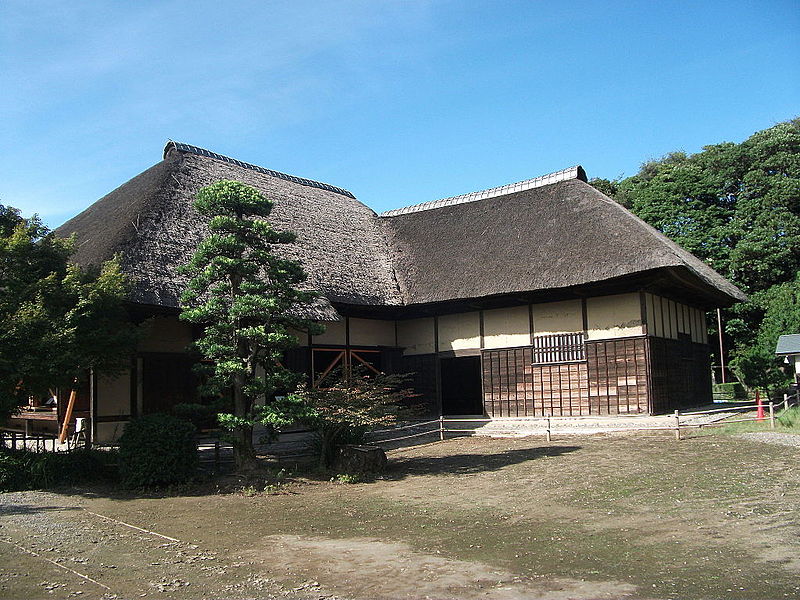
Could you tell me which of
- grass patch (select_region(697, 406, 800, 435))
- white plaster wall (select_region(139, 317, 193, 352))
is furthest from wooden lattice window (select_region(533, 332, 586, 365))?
white plaster wall (select_region(139, 317, 193, 352))

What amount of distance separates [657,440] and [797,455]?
3.07m

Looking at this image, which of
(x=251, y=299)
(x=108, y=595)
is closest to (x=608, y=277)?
(x=251, y=299)

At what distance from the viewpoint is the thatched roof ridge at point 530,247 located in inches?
647

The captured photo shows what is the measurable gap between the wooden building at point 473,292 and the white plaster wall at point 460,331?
0.14 feet

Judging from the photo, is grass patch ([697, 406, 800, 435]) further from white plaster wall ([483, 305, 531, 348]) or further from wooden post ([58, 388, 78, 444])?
wooden post ([58, 388, 78, 444])

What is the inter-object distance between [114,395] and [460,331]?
9.26 metres

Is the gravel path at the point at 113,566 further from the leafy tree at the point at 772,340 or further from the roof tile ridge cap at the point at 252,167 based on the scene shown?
the leafy tree at the point at 772,340

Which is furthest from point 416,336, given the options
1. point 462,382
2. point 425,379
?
point 462,382

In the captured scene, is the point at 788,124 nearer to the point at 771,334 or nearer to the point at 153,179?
the point at 771,334

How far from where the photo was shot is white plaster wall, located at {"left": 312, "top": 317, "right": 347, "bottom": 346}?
1783cm

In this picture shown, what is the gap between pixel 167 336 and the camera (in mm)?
14625

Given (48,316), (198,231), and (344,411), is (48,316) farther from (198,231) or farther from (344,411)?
(198,231)

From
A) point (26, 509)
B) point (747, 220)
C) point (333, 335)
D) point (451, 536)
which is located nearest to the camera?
point (451, 536)

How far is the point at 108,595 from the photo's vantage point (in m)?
5.68
